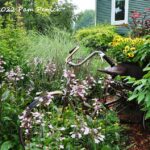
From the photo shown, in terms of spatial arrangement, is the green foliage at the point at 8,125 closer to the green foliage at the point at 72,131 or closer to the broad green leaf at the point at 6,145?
the broad green leaf at the point at 6,145

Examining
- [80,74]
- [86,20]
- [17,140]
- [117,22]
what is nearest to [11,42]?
[80,74]

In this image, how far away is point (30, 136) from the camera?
9.54 ft

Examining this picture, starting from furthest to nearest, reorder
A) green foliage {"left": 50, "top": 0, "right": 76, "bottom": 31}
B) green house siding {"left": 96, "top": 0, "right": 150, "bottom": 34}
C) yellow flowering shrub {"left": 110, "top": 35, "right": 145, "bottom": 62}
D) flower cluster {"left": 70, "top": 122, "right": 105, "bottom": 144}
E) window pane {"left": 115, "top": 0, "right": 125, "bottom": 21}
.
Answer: green foliage {"left": 50, "top": 0, "right": 76, "bottom": 31}
window pane {"left": 115, "top": 0, "right": 125, "bottom": 21}
green house siding {"left": 96, "top": 0, "right": 150, "bottom": 34}
yellow flowering shrub {"left": 110, "top": 35, "right": 145, "bottom": 62}
flower cluster {"left": 70, "top": 122, "right": 105, "bottom": 144}

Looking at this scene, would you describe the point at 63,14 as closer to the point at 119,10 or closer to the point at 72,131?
the point at 119,10

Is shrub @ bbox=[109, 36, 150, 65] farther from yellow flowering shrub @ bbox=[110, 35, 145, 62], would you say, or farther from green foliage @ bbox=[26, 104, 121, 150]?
green foliage @ bbox=[26, 104, 121, 150]

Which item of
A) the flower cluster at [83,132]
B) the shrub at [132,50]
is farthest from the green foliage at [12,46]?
the flower cluster at [83,132]

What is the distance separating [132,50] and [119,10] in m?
Answer: 12.4

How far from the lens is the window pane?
16.2 m

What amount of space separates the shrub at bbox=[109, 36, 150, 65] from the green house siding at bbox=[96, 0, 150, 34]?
11136 mm

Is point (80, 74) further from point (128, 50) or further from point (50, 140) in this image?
point (50, 140)

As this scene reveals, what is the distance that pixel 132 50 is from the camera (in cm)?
428

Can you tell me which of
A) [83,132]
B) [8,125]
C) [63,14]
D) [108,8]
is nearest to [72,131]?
[83,132]

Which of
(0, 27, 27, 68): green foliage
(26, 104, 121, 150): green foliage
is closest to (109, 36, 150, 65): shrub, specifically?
(26, 104, 121, 150): green foliage

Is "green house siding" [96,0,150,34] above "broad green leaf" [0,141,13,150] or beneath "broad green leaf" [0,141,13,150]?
above
